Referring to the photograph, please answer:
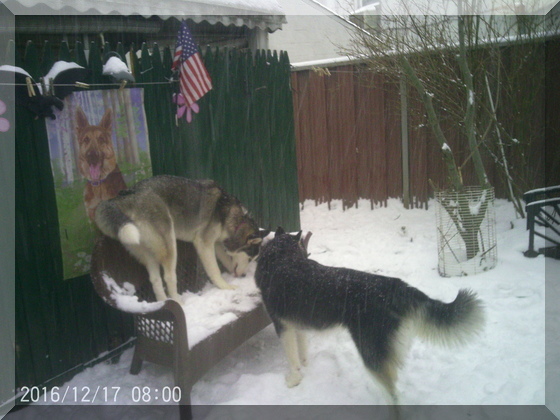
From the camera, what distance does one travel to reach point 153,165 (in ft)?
14.8

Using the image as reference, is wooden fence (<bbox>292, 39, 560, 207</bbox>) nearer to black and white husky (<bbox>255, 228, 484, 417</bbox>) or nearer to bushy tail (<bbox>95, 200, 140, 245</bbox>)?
black and white husky (<bbox>255, 228, 484, 417</bbox>)

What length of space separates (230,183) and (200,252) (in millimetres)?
1379

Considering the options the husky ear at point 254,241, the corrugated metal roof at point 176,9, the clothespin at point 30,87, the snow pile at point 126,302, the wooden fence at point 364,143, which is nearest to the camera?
the snow pile at point 126,302

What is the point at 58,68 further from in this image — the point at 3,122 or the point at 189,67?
the point at 189,67

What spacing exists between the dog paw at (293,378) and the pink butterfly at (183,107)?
271 cm

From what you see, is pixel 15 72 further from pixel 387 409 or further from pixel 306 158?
pixel 306 158

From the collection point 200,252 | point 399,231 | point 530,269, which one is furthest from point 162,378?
point 399,231

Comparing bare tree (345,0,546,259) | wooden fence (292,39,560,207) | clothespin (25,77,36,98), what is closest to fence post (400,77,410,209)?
wooden fence (292,39,560,207)

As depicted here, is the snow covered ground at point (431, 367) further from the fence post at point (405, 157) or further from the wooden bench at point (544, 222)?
the fence post at point (405, 157)

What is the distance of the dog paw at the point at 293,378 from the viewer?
3.61 m

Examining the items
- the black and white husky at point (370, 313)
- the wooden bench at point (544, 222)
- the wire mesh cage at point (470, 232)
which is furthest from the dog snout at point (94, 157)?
the wooden bench at point (544, 222)

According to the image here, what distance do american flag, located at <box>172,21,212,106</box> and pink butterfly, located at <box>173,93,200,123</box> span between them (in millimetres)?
42

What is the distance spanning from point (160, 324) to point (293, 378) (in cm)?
110

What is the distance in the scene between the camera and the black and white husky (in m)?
2.94
